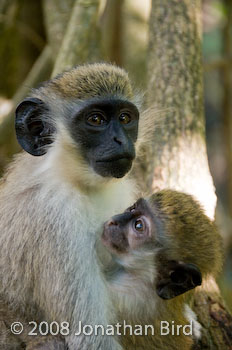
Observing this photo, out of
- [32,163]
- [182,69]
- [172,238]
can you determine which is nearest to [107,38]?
[182,69]

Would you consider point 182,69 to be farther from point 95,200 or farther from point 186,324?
point 186,324

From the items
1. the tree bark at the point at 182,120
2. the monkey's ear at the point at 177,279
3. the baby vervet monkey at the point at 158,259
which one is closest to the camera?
the monkey's ear at the point at 177,279

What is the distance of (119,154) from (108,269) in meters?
0.84

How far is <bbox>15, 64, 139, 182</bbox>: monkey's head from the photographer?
14.3ft

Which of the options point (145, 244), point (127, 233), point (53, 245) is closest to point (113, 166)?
point (127, 233)

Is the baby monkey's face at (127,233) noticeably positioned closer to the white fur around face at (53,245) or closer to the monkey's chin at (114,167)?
the white fur around face at (53,245)

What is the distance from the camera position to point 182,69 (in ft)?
18.8

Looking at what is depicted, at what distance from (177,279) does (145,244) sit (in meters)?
0.38

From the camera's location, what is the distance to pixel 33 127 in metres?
4.55

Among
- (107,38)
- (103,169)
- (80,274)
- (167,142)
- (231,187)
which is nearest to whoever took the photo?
(80,274)

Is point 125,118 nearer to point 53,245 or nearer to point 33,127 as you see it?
point 33,127

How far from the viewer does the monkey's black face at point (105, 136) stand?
14.2ft

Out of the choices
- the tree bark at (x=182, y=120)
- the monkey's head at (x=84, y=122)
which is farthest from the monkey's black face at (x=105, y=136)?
the tree bark at (x=182, y=120)

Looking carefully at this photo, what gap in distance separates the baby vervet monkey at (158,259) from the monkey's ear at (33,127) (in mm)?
779
